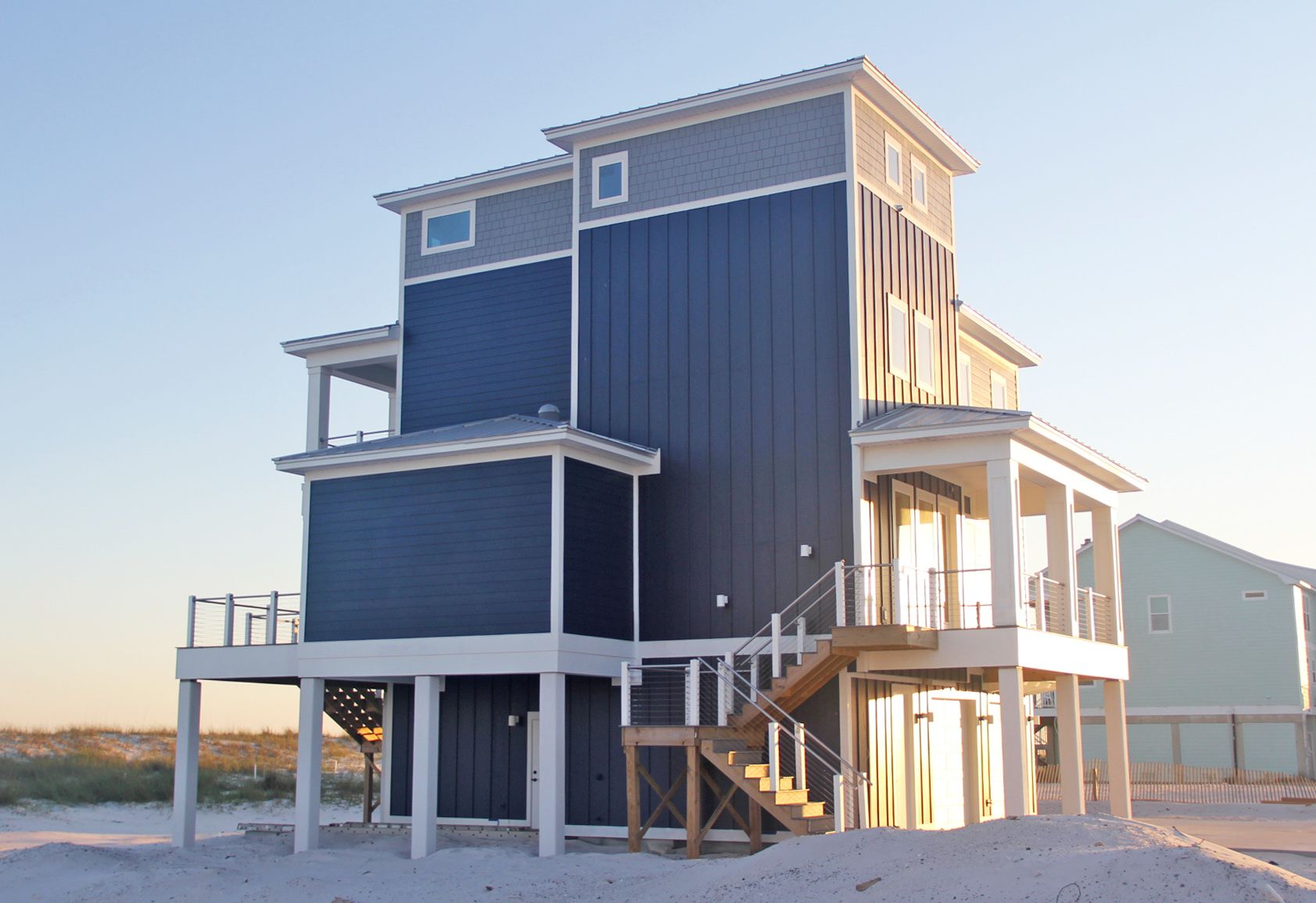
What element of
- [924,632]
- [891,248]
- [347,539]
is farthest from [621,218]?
[924,632]

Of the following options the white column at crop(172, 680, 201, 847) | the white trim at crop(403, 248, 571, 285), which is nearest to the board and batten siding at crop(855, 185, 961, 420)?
the white trim at crop(403, 248, 571, 285)

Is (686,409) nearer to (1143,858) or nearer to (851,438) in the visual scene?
(851,438)

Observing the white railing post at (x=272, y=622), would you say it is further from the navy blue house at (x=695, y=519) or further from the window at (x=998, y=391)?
the window at (x=998, y=391)

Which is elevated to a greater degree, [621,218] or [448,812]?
[621,218]

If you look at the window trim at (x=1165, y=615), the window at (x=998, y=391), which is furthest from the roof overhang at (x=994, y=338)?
the window trim at (x=1165, y=615)

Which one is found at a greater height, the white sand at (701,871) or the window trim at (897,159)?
the window trim at (897,159)

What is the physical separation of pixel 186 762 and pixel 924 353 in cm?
1427

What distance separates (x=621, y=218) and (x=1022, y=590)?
9.17 meters

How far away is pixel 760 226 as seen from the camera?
2402 centimetres

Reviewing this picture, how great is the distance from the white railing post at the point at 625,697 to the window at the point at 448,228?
31.2ft

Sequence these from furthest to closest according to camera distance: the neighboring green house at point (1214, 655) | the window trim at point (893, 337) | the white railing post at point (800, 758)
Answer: the neighboring green house at point (1214, 655) < the window trim at point (893, 337) < the white railing post at point (800, 758)

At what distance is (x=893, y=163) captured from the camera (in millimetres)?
25156

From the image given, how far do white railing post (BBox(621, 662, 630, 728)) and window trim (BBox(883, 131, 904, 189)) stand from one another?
30.8 ft

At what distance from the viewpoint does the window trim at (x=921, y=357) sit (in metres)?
25.4
